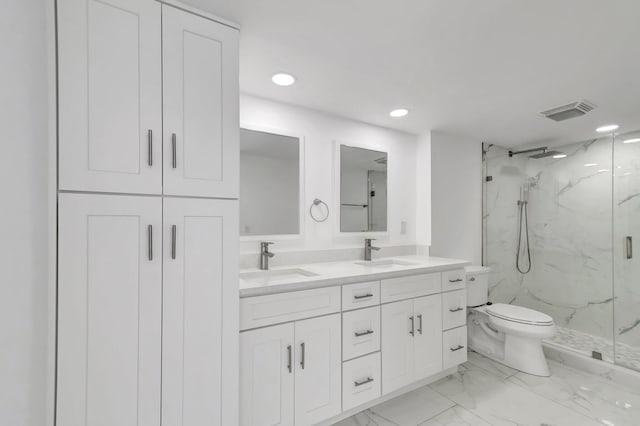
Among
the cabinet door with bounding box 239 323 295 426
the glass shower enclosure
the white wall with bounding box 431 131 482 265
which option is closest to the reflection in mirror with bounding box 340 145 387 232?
the white wall with bounding box 431 131 482 265

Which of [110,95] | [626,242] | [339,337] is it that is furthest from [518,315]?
[110,95]

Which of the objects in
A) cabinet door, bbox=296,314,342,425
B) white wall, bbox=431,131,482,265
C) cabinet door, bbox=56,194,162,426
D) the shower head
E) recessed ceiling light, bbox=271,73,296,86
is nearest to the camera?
cabinet door, bbox=56,194,162,426

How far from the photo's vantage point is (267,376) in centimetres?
152

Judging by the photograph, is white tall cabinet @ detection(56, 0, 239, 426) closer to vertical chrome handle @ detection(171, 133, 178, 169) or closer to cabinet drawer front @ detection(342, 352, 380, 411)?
vertical chrome handle @ detection(171, 133, 178, 169)

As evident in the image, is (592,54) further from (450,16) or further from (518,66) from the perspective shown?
(450,16)

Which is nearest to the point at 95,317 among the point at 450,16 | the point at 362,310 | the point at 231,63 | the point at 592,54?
the point at 231,63

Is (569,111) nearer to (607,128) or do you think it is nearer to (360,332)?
(607,128)

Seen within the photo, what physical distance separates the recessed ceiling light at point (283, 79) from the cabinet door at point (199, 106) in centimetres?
44

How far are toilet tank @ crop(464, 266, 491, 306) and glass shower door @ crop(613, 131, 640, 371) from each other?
121 cm

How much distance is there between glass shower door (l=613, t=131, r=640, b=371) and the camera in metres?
2.73

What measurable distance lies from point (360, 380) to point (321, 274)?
2.31 feet

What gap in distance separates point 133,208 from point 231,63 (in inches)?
30.6

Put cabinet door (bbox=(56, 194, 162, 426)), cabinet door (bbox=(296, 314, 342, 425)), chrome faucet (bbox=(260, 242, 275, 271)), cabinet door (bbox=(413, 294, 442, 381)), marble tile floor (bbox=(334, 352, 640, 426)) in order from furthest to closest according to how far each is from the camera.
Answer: cabinet door (bbox=(413, 294, 442, 381)) < chrome faucet (bbox=(260, 242, 275, 271)) < marble tile floor (bbox=(334, 352, 640, 426)) < cabinet door (bbox=(296, 314, 342, 425)) < cabinet door (bbox=(56, 194, 162, 426))

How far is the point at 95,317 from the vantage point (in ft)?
3.47
